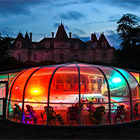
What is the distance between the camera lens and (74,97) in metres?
9.19

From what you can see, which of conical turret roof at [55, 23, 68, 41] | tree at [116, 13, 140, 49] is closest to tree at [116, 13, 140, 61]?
tree at [116, 13, 140, 49]

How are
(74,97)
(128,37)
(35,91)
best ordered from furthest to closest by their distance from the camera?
(128,37)
(35,91)
(74,97)

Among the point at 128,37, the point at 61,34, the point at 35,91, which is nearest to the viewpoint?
the point at 35,91

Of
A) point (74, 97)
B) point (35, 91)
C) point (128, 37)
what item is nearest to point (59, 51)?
point (128, 37)

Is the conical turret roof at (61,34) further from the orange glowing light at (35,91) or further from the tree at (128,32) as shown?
the orange glowing light at (35,91)

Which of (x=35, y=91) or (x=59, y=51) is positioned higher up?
(x=59, y=51)

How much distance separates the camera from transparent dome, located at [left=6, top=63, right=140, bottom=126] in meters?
8.88

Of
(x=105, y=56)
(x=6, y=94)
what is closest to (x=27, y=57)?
(x=105, y=56)

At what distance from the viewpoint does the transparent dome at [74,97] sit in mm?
8875

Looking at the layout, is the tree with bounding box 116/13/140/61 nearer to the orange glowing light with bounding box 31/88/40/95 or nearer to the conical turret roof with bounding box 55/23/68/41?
the conical turret roof with bounding box 55/23/68/41

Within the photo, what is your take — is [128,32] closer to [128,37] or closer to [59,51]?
[128,37]

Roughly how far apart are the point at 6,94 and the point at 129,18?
42.2 meters

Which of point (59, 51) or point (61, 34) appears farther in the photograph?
point (61, 34)

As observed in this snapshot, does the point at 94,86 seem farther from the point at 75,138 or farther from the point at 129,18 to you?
the point at 129,18
